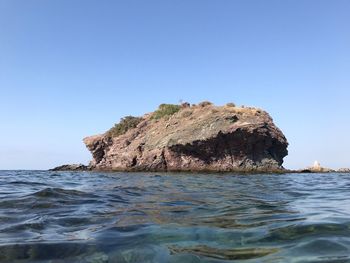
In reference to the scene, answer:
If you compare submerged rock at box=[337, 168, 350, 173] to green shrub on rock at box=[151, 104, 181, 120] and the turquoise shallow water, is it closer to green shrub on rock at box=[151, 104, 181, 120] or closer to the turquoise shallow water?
green shrub on rock at box=[151, 104, 181, 120]

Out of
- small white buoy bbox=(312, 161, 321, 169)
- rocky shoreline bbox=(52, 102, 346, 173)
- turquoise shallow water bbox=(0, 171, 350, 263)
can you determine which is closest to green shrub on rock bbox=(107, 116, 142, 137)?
rocky shoreline bbox=(52, 102, 346, 173)

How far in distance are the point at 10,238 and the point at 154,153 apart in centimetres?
4326

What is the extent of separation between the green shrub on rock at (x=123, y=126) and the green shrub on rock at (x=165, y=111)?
320 centimetres

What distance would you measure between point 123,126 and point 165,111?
23.8ft

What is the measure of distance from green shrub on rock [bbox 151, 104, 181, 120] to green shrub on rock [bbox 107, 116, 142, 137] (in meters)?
3.20

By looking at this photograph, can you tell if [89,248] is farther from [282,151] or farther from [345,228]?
[282,151]

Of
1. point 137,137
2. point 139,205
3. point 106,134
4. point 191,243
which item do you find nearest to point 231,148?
point 137,137

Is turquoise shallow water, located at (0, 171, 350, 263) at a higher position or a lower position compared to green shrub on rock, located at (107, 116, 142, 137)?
lower

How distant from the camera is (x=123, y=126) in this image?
6066 cm

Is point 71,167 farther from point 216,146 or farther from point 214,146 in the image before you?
point 216,146

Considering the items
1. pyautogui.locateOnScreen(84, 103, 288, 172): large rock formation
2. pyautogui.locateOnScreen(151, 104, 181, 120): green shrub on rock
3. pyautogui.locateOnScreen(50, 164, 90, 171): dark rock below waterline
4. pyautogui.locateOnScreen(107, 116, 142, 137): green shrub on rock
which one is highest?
pyautogui.locateOnScreen(151, 104, 181, 120): green shrub on rock

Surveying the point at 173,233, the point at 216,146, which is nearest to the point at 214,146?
the point at 216,146

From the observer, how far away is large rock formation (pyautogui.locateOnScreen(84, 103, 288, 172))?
44656 mm

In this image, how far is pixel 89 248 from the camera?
13.9ft
